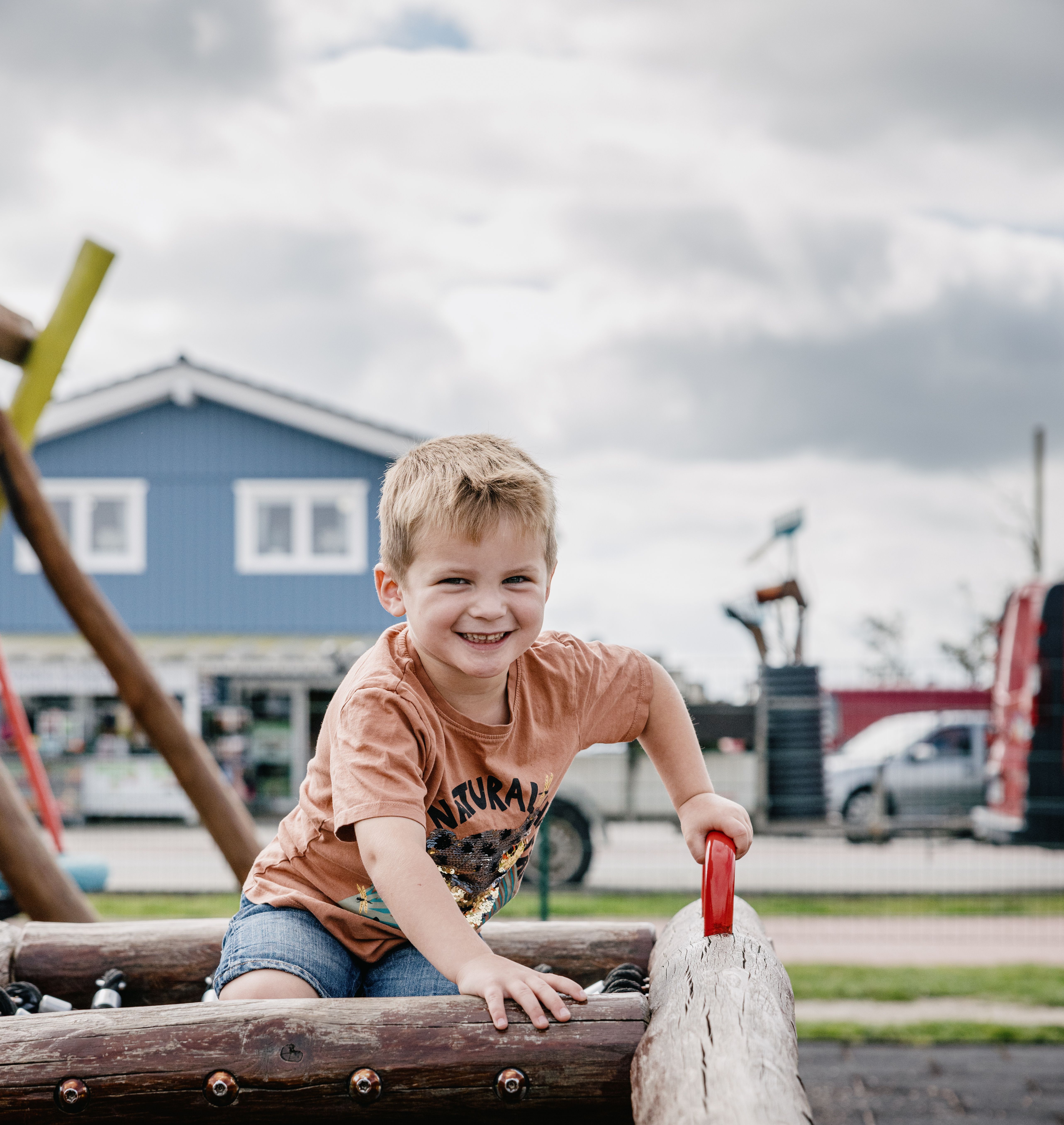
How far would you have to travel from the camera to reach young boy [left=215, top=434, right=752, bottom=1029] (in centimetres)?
170

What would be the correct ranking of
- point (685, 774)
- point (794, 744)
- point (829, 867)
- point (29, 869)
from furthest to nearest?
point (829, 867) < point (794, 744) < point (29, 869) < point (685, 774)

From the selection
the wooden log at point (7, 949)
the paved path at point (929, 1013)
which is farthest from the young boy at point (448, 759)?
the paved path at point (929, 1013)

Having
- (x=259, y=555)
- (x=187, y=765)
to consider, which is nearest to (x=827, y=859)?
(x=187, y=765)

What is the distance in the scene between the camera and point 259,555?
18.7 meters

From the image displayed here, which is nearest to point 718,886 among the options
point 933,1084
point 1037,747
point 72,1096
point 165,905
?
point 72,1096

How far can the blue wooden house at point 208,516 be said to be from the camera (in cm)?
1852

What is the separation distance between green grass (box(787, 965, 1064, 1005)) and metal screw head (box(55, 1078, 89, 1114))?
15.6ft

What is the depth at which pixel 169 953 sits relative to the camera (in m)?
2.31

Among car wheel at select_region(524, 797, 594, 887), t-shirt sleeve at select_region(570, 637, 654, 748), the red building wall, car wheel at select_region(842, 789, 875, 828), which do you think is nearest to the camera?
t-shirt sleeve at select_region(570, 637, 654, 748)

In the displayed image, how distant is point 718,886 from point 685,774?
258mm

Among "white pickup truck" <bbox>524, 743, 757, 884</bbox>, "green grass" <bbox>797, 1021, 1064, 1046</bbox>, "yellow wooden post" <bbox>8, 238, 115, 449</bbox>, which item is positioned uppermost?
"yellow wooden post" <bbox>8, 238, 115, 449</bbox>

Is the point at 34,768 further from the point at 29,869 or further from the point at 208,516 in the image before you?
the point at 208,516

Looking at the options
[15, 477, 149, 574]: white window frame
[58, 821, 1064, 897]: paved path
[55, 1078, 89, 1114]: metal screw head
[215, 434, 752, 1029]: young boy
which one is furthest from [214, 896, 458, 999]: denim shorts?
[15, 477, 149, 574]: white window frame

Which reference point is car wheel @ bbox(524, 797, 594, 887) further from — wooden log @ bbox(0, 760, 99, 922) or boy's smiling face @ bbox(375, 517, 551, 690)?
boy's smiling face @ bbox(375, 517, 551, 690)
